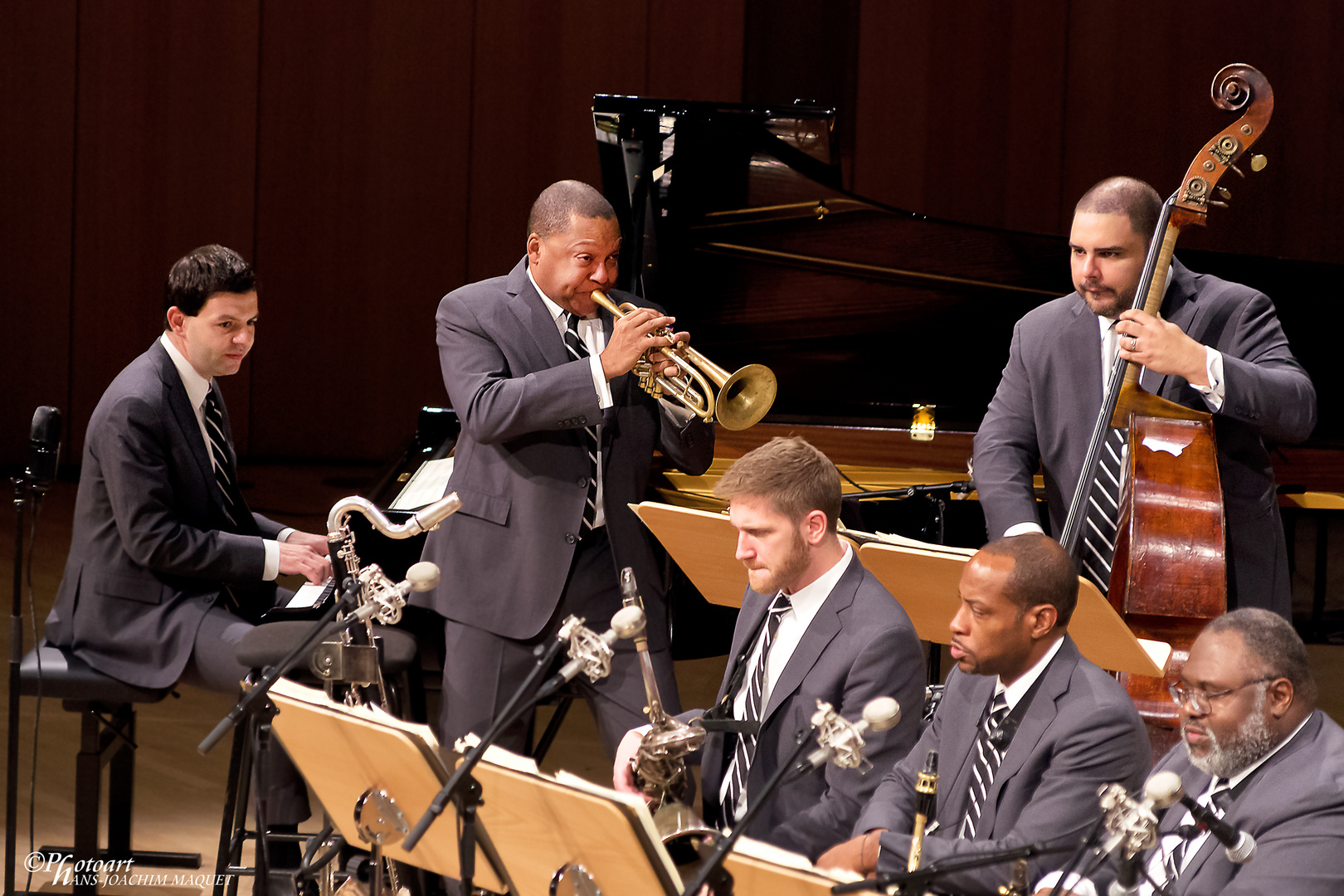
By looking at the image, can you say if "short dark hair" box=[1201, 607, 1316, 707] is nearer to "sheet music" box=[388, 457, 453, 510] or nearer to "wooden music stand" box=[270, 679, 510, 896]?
"wooden music stand" box=[270, 679, 510, 896]

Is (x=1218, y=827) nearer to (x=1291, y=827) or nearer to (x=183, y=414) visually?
(x=1291, y=827)

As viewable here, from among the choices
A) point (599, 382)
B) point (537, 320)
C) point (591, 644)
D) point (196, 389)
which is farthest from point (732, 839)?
point (196, 389)

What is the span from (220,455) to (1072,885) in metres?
2.44

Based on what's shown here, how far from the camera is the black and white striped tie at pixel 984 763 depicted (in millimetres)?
2350

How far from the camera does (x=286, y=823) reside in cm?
336

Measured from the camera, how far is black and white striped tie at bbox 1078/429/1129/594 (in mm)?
3102

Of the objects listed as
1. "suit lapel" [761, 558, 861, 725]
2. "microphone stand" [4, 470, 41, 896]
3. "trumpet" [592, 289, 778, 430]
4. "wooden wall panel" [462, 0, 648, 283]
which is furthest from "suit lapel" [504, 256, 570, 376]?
"wooden wall panel" [462, 0, 648, 283]

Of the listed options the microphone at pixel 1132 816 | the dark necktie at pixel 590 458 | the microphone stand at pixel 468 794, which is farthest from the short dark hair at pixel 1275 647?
the dark necktie at pixel 590 458

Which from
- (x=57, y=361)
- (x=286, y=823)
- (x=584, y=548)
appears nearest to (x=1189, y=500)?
(x=584, y=548)

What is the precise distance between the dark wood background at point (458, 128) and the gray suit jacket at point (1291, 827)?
297 inches

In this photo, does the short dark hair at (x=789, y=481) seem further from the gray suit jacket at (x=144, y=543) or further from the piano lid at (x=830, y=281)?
the piano lid at (x=830, y=281)

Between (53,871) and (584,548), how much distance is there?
1554mm

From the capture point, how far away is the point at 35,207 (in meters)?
9.09

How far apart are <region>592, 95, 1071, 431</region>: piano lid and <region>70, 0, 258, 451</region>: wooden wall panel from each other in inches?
192
